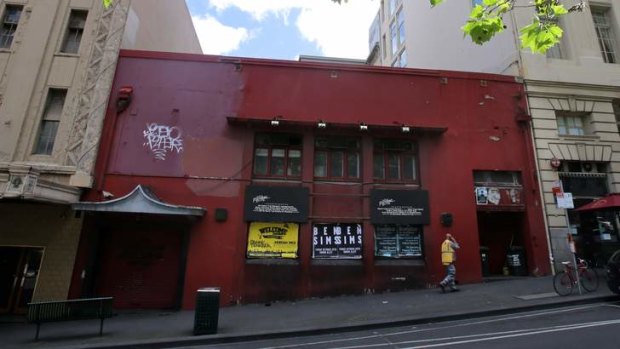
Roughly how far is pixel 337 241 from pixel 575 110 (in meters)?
11.5

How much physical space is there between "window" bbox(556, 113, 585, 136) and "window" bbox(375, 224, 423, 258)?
7848mm

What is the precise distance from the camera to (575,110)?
51.8 ft

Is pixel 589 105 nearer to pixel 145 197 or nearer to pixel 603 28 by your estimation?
pixel 603 28

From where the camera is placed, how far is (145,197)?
471 inches

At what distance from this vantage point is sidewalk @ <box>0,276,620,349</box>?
8977mm

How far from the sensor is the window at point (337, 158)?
14.4 metres

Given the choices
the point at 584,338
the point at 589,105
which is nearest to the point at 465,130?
the point at 589,105

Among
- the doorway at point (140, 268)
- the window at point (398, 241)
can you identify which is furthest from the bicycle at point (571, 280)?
the doorway at point (140, 268)

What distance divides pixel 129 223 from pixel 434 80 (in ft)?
42.5

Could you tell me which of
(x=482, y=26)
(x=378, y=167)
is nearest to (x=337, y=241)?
(x=378, y=167)

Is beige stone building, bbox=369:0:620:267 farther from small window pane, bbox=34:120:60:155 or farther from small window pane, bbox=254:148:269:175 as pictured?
small window pane, bbox=34:120:60:155

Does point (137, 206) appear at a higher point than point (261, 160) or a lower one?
lower

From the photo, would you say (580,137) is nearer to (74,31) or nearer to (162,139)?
(162,139)

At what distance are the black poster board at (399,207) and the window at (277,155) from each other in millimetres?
3110
